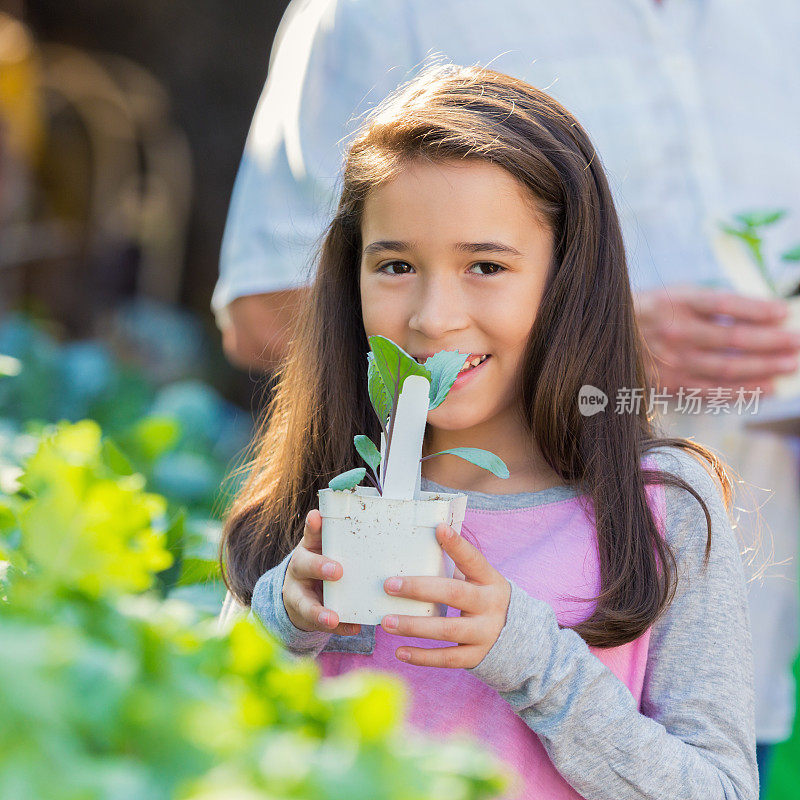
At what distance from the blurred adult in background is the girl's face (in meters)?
0.53

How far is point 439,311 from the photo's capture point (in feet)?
3.76

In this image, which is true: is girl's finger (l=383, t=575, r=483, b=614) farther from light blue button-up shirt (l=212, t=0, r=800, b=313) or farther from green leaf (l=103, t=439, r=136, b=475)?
light blue button-up shirt (l=212, t=0, r=800, b=313)

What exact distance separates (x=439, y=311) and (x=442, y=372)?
0.47ft

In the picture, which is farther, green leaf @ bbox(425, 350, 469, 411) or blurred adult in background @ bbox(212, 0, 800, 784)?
blurred adult in background @ bbox(212, 0, 800, 784)

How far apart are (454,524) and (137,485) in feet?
1.61

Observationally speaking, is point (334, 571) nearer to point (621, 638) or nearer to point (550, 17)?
point (621, 638)

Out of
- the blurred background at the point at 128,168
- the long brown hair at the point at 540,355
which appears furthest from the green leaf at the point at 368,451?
the blurred background at the point at 128,168

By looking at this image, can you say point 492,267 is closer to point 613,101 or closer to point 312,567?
point 312,567

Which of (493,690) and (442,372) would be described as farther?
(493,690)

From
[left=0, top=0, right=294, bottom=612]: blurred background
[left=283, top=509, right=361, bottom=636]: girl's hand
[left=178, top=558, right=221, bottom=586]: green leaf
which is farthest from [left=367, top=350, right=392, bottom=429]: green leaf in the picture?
[left=0, top=0, right=294, bottom=612]: blurred background

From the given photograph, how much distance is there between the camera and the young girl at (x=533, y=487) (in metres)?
1.04

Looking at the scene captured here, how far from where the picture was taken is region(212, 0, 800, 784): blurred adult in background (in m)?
1.82

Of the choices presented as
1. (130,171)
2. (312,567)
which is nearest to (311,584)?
(312,567)
